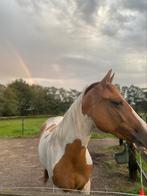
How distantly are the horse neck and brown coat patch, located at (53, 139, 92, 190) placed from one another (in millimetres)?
75

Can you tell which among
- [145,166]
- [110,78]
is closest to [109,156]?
[145,166]

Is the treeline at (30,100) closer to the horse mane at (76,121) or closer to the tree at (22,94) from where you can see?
the tree at (22,94)

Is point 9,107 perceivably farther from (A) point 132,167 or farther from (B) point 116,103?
(B) point 116,103

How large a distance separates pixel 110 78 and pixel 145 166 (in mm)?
4871

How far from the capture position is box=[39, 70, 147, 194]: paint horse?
8.29 ft

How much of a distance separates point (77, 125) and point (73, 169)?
495 millimetres

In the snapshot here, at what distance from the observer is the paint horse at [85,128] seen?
8.29 feet

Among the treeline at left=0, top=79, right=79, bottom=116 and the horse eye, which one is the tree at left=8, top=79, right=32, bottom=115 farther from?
the horse eye

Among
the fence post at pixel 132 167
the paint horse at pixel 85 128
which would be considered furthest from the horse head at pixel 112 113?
the fence post at pixel 132 167

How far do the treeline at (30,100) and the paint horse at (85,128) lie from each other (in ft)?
102

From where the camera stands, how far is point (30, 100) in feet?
143

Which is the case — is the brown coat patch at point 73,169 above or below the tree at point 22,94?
below

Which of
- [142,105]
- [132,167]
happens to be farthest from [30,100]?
[132,167]

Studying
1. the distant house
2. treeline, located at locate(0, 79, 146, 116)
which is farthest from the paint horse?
treeline, located at locate(0, 79, 146, 116)
